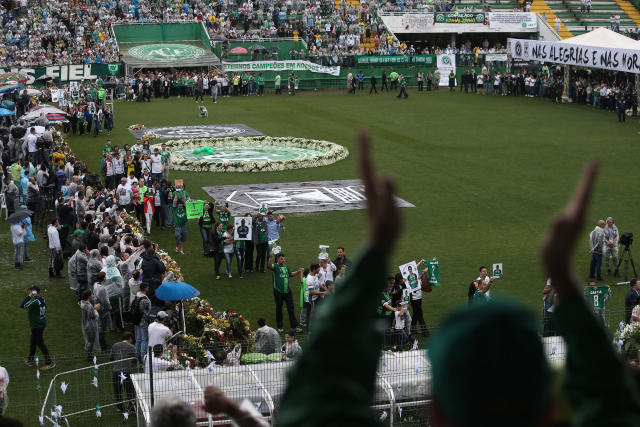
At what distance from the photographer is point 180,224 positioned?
65.9 ft

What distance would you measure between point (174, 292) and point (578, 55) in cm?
3233

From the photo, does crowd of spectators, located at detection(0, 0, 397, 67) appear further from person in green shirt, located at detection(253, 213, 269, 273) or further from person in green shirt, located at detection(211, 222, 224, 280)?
person in green shirt, located at detection(253, 213, 269, 273)

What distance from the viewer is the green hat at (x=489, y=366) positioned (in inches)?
56.9

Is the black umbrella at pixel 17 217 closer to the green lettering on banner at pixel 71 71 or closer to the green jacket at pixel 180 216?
the green jacket at pixel 180 216

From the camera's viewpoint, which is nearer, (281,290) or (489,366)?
(489,366)

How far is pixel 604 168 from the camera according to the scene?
29.0 m

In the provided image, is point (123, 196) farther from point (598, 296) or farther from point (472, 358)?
point (472, 358)

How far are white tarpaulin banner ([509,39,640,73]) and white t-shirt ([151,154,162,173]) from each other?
22.5m

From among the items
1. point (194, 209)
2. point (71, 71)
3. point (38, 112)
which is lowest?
point (194, 209)

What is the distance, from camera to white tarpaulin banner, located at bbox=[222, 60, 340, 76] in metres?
50.9

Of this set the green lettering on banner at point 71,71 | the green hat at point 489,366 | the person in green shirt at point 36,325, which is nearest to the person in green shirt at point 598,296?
the person in green shirt at point 36,325

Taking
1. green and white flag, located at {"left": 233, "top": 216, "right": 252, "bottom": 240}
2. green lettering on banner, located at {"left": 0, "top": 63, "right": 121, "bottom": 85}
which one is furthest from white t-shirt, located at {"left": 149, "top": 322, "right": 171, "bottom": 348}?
green lettering on banner, located at {"left": 0, "top": 63, "right": 121, "bottom": 85}

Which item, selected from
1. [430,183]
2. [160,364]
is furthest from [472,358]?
[430,183]

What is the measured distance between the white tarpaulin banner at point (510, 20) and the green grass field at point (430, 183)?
486 inches
